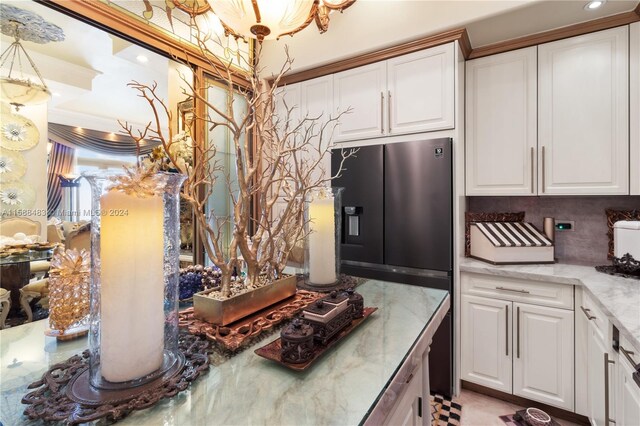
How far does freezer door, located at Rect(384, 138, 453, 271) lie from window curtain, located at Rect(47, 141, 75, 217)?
1.88m

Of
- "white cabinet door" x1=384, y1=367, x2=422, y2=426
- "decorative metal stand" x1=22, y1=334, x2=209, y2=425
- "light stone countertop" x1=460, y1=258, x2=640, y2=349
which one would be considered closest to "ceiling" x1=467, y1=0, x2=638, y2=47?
"light stone countertop" x1=460, y1=258, x2=640, y2=349

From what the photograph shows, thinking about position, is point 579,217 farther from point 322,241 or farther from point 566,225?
point 322,241

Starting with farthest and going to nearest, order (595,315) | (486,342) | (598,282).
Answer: (486,342) < (598,282) < (595,315)

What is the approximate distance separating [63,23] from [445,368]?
307cm

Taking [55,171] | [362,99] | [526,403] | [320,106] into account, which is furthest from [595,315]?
[55,171]

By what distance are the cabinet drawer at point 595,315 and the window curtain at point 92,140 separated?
2.40 m

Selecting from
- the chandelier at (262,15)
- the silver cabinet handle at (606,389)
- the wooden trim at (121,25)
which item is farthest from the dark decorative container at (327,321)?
the silver cabinet handle at (606,389)

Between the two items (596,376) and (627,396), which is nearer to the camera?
(627,396)

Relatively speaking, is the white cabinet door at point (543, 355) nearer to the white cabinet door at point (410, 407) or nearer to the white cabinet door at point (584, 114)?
the white cabinet door at point (584, 114)

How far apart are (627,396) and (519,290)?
0.77 m

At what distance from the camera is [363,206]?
7.40ft

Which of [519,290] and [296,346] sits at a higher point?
[296,346]

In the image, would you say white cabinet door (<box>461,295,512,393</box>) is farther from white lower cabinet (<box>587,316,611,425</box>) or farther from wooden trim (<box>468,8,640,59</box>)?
wooden trim (<box>468,8,640,59</box>)

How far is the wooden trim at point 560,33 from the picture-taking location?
71.6 inches
